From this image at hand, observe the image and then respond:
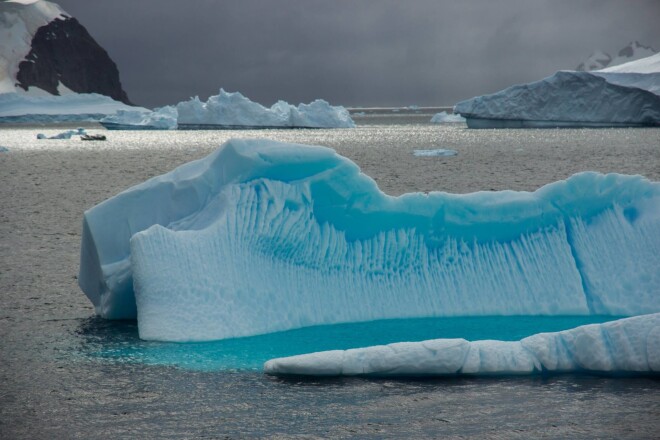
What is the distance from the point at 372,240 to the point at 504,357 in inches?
92.2

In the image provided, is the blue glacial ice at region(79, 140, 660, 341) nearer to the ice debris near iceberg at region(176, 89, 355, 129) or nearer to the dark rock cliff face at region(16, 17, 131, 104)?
the ice debris near iceberg at region(176, 89, 355, 129)

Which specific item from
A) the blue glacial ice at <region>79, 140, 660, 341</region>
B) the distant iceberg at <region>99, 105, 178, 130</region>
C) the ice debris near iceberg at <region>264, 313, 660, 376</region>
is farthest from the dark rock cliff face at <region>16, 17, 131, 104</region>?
the ice debris near iceberg at <region>264, 313, 660, 376</region>

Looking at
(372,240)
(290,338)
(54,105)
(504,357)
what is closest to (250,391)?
(290,338)

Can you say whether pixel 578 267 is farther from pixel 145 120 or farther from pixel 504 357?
pixel 145 120

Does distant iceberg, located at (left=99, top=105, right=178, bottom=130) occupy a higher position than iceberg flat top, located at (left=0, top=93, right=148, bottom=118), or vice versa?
iceberg flat top, located at (left=0, top=93, right=148, bottom=118)

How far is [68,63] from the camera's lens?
12506cm

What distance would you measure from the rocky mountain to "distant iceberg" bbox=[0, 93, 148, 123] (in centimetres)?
1497

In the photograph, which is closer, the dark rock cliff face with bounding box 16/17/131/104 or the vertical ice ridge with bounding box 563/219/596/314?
the vertical ice ridge with bounding box 563/219/596/314

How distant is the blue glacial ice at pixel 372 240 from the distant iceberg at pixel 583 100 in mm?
37376

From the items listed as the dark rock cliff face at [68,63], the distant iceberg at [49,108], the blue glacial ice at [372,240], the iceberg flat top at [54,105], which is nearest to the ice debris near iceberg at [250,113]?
the iceberg flat top at [54,105]

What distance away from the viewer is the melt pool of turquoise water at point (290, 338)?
20.5 feet

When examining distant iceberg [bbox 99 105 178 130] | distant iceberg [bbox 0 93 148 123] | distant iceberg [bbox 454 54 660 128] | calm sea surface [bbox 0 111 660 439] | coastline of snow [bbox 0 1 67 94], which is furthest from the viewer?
coastline of snow [bbox 0 1 67 94]

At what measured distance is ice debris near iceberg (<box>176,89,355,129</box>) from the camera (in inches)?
2203

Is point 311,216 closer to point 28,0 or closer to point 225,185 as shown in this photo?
point 225,185
